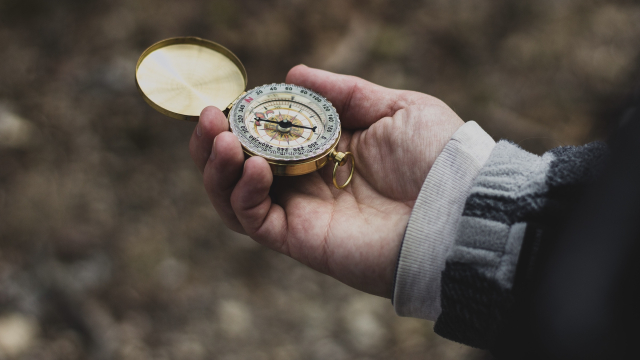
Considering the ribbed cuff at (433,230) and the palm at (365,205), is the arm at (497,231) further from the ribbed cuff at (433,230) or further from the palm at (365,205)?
the palm at (365,205)

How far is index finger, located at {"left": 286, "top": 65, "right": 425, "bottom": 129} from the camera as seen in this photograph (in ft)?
8.15

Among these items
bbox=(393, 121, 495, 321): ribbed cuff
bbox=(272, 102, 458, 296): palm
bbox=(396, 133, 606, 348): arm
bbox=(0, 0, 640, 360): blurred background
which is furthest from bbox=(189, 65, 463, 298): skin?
bbox=(0, 0, 640, 360): blurred background

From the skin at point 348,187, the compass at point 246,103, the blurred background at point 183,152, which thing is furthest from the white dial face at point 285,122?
the blurred background at point 183,152

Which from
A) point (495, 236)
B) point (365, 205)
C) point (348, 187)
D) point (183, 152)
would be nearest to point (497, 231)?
point (495, 236)

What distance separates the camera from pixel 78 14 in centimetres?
364

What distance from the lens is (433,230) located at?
1.91 m

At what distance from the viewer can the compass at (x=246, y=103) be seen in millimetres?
2148

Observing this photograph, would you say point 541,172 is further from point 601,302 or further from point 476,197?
point 601,302

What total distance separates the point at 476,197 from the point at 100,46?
10.2 ft

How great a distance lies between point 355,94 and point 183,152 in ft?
5.57

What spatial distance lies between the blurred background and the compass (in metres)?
1.27

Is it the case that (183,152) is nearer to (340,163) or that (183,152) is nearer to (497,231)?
(340,163)

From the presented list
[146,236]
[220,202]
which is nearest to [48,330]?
[146,236]

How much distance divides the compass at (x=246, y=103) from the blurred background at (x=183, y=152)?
1269 mm
